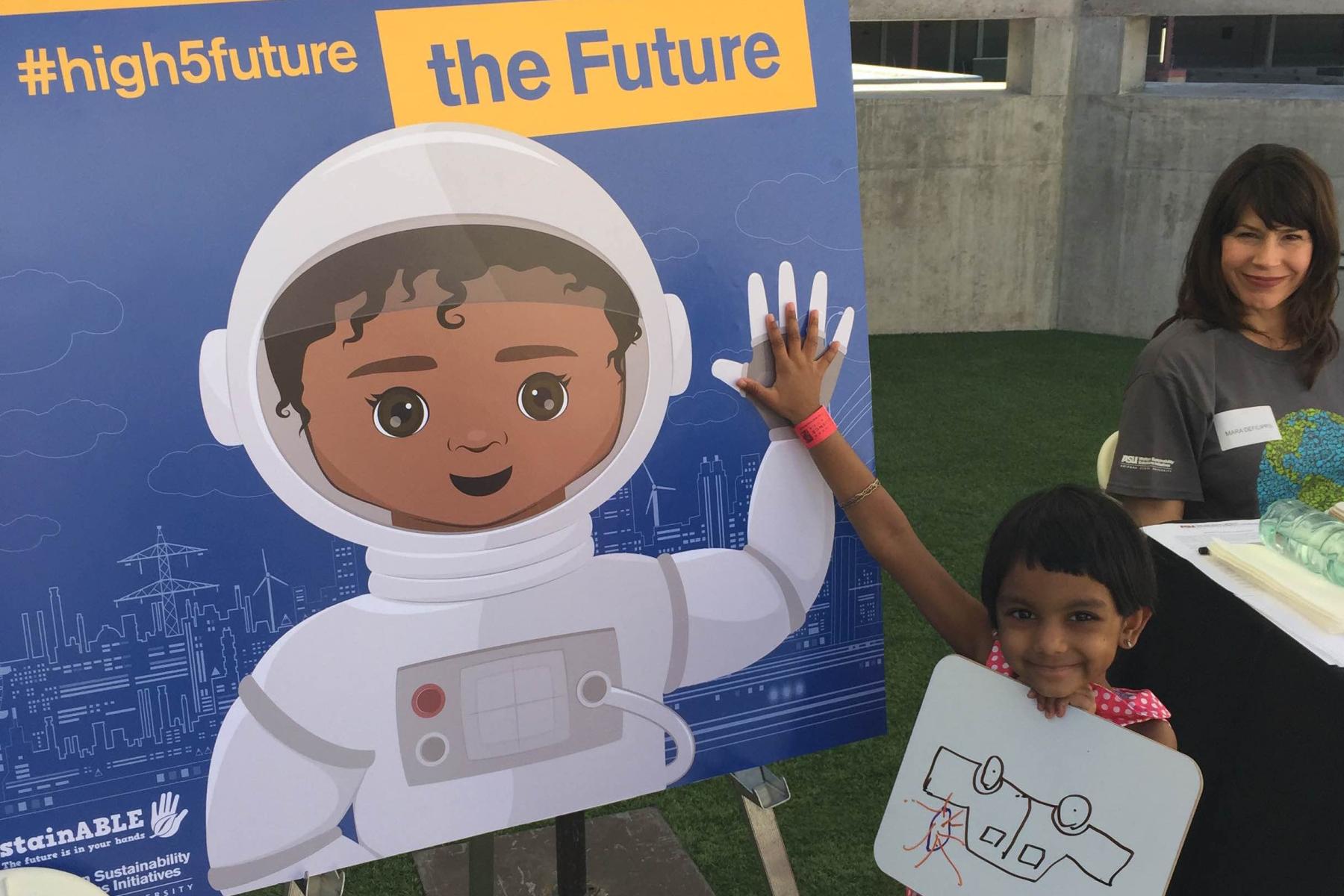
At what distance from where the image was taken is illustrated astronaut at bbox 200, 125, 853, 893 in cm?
124

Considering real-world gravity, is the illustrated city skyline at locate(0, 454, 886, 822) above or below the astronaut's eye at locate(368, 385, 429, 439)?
below

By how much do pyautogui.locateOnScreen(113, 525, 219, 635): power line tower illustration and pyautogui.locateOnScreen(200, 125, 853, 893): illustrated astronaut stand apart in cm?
11

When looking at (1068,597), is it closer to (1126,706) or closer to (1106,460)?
(1126,706)

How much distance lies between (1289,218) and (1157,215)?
4.84 meters

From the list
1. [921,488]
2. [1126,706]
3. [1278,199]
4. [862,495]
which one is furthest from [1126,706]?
[921,488]

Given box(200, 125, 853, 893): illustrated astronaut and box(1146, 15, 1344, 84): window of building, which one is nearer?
box(200, 125, 853, 893): illustrated astronaut

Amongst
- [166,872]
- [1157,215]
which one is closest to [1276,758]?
[166,872]

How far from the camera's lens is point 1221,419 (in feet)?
6.12

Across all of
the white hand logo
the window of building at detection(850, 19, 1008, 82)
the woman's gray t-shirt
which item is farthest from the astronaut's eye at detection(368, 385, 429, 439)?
the window of building at detection(850, 19, 1008, 82)

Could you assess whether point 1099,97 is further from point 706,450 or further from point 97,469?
point 97,469

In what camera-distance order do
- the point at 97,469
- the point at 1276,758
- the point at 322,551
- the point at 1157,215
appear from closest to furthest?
the point at 97,469 → the point at 322,551 → the point at 1276,758 → the point at 1157,215

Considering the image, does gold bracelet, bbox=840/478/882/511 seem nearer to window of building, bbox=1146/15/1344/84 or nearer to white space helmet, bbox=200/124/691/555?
white space helmet, bbox=200/124/691/555

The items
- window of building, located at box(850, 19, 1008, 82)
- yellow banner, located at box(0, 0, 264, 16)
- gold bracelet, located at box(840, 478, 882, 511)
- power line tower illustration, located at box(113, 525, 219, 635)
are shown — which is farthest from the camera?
window of building, located at box(850, 19, 1008, 82)

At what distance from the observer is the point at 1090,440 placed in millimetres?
4824
